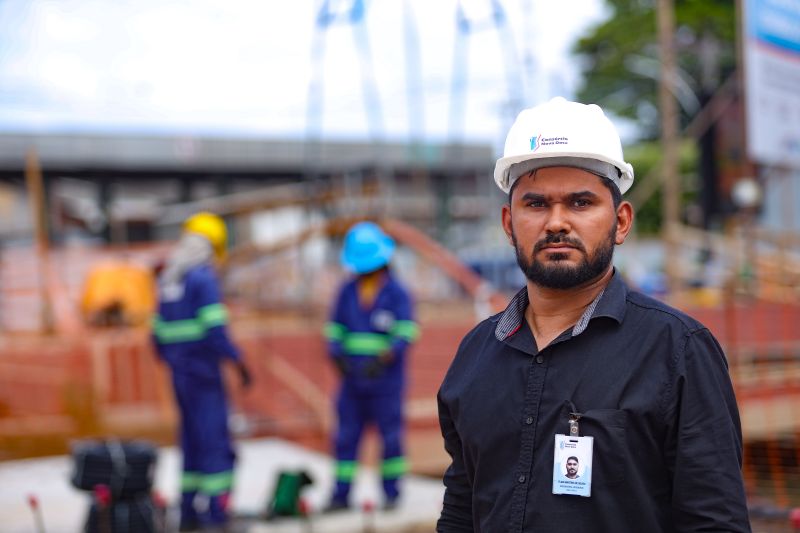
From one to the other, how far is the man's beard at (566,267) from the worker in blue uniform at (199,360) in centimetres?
457

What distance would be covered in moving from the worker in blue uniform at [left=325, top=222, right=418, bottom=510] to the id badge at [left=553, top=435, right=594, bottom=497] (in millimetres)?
4884

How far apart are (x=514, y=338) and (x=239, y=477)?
6958 mm

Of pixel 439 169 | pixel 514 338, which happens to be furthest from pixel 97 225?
pixel 514 338

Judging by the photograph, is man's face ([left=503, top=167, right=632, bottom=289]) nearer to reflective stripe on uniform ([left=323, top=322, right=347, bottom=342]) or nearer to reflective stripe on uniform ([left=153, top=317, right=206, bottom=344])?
reflective stripe on uniform ([left=153, top=317, right=206, bottom=344])

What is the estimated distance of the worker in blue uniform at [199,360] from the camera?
6613mm

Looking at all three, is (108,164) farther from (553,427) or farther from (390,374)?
(553,427)

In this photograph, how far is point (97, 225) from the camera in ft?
88.2

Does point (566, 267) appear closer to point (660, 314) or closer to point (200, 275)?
point (660, 314)

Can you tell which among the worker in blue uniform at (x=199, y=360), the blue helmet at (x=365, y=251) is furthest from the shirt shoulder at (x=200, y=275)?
the blue helmet at (x=365, y=251)

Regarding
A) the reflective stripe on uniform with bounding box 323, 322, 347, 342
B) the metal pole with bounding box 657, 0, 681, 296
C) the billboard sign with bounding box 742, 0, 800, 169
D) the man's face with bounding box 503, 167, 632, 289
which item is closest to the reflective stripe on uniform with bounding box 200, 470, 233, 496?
the reflective stripe on uniform with bounding box 323, 322, 347, 342

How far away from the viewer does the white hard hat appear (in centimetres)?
218

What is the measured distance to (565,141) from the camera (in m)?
2.18

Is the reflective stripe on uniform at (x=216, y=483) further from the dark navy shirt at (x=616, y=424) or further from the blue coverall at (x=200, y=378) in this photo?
the dark navy shirt at (x=616, y=424)

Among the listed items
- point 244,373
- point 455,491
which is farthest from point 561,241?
point 244,373
